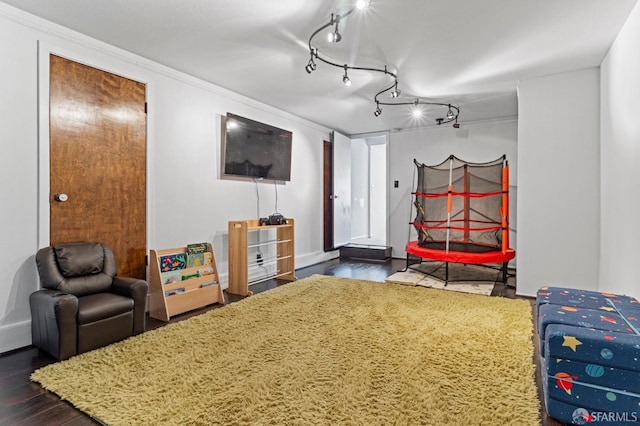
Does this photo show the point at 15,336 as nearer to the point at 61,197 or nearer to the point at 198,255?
the point at 61,197

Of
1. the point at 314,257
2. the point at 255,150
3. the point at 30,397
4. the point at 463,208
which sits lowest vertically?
the point at 30,397

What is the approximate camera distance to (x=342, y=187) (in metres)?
6.73

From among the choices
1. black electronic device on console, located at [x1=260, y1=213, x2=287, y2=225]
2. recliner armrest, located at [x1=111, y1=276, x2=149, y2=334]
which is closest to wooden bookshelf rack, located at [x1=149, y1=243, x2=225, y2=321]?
recliner armrest, located at [x1=111, y1=276, x2=149, y2=334]

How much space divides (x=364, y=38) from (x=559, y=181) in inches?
105

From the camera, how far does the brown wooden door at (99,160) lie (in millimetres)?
2803

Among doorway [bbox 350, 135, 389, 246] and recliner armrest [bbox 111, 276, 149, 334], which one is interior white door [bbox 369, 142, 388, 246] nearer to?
doorway [bbox 350, 135, 389, 246]

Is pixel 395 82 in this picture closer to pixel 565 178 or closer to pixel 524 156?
pixel 524 156

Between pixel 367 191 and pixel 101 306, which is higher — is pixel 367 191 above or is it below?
above

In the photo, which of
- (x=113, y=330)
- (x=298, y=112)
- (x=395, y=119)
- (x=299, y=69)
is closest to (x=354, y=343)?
(x=113, y=330)

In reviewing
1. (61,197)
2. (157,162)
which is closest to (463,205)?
(157,162)

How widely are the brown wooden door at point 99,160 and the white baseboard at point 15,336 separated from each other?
0.67m

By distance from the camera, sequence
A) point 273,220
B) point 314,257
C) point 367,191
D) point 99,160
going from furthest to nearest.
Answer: point 367,191, point 314,257, point 273,220, point 99,160

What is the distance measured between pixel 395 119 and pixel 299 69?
2.67 metres

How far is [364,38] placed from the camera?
2949 mm
